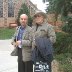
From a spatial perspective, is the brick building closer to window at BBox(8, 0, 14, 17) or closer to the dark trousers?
window at BBox(8, 0, 14, 17)

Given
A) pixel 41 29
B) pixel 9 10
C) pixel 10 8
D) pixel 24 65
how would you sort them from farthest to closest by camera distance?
pixel 10 8 → pixel 9 10 → pixel 24 65 → pixel 41 29

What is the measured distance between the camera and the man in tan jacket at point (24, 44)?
721cm

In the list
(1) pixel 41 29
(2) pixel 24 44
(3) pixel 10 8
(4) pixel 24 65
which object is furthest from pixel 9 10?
(1) pixel 41 29

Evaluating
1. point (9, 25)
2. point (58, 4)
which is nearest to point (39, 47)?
point (58, 4)

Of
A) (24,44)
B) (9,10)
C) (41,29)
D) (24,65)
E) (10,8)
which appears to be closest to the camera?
(41,29)

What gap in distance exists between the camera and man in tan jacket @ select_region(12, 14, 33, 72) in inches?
284

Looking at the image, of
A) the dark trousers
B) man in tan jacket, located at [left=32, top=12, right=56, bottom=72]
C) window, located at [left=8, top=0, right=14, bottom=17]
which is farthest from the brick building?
man in tan jacket, located at [left=32, top=12, right=56, bottom=72]

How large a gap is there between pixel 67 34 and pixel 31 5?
4153 cm

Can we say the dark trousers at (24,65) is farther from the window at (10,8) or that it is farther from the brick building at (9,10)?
the window at (10,8)

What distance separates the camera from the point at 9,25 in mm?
46125

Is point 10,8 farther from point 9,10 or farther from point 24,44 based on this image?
point 24,44

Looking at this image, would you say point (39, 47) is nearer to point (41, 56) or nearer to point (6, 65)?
point (41, 56)

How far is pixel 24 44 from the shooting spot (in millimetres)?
7145

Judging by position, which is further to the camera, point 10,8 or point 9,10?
point 10,8
